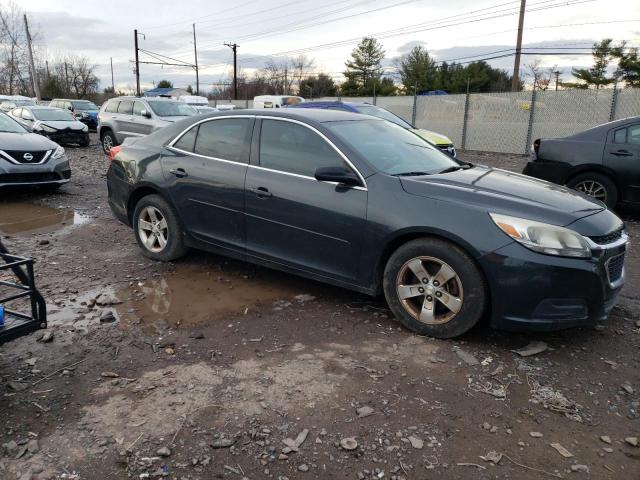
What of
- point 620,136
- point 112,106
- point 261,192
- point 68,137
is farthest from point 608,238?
point 68,137

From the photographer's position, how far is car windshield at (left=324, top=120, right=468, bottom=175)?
4.25 m

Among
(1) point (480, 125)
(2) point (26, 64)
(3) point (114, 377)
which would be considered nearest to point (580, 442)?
(3) point (114, 377)

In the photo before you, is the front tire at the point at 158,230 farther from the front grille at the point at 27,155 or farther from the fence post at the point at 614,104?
the fence post at the point at 614,104

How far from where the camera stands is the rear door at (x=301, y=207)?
406 cm

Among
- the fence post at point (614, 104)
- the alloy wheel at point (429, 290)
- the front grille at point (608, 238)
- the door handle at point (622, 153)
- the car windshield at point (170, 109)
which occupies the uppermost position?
the fence post at point (614, 104)

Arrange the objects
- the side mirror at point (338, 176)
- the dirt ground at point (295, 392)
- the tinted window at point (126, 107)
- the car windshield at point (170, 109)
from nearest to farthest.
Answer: the dirt ground at point (295, 392)
the side mirror at point (338, 176)
the car windshield at point (170, 109)
the tinted window at point (126, 107)

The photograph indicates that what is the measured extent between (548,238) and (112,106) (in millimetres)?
15381

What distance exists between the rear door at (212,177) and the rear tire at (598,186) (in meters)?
5.40

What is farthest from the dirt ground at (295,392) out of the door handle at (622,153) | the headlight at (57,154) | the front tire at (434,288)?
the headlight at (57,154)

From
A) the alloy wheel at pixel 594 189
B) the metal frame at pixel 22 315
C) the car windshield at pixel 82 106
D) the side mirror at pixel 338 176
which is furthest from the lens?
the car windshield at pixel 82 106

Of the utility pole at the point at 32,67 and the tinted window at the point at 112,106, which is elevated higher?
the utility pole at the point at 32,67

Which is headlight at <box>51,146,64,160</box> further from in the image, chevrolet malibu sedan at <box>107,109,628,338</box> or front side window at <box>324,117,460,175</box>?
front side window at <box>324,117,460,175</box>

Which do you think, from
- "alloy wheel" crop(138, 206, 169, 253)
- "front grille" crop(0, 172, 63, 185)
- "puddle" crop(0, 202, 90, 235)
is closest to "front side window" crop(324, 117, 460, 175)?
"alloy wheel" crop(138, 206, 169, 253)

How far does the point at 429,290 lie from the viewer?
12.4ft
